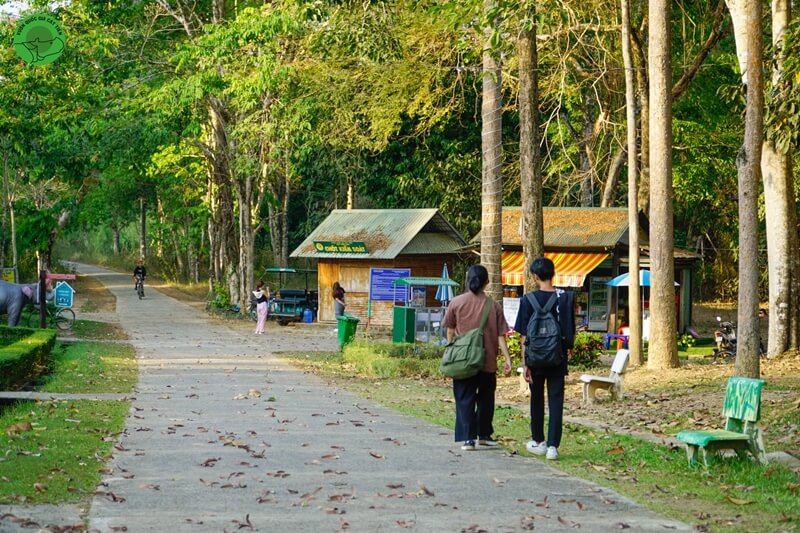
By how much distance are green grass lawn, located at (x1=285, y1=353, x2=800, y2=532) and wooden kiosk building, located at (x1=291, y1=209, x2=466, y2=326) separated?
81.7 ft

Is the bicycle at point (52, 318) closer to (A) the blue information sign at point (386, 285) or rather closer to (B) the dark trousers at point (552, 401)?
(A) the blue information sign at point (386, 285)

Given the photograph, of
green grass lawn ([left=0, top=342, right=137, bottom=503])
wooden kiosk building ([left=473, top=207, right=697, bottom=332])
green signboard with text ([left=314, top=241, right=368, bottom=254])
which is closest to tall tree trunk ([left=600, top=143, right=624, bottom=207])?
wooden kiosk building ([left=473, top=207, right=697, bottom=332])

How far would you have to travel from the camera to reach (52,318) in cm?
3428

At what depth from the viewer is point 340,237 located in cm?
4194

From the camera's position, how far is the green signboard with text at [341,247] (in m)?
40.7

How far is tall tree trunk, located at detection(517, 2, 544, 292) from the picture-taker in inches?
782

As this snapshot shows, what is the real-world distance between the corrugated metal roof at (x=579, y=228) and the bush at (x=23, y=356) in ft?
46.1

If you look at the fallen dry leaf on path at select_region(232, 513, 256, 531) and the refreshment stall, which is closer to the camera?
the fallen dry leaf on path at select_region(232, 513, 256, 531)

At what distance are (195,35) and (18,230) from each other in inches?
374

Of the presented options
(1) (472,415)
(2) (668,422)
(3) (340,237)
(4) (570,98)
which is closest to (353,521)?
(1) (472,415)

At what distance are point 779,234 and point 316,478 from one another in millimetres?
13540

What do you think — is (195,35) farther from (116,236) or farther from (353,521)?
(116,236)
